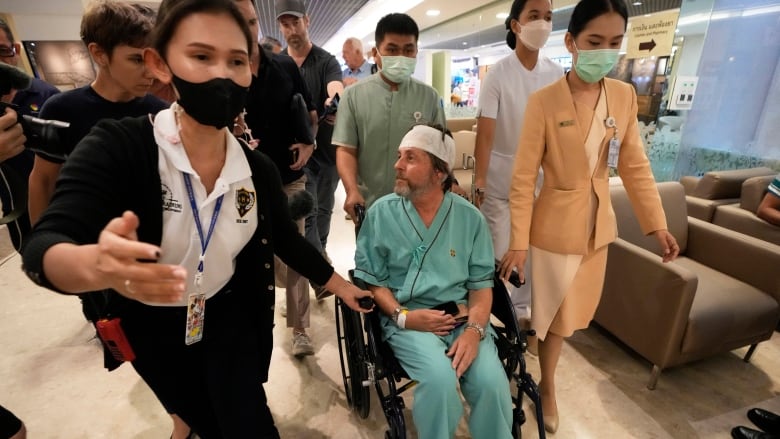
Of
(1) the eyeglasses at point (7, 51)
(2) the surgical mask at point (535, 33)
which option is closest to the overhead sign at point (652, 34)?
(2) the surgical mask at point (535, 33)

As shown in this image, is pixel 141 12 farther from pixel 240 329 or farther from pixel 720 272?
pixel 720 272

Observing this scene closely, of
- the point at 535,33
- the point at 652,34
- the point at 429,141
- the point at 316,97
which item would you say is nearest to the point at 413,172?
the point at 429,141

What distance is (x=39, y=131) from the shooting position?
1.05 m

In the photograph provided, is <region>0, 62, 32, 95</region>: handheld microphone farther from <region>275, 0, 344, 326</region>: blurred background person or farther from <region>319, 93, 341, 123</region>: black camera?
<region>319, 93, 341, 123</region>: black camera

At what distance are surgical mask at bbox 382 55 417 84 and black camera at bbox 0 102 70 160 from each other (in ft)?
4.19

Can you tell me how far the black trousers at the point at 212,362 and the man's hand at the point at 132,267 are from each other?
0.52m

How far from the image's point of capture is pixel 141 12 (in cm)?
126

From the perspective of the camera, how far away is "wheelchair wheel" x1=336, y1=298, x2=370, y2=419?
4.74ft

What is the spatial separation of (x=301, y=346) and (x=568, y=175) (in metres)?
1.75

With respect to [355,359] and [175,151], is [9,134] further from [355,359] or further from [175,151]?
[355,359]

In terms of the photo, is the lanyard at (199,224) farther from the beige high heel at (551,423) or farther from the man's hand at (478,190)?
the beige high heel at (551,423)

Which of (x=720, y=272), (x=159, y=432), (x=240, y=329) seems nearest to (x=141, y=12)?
(x=240, y=329)

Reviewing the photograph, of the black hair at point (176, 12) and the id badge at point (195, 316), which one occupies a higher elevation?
the black hair at point (176, 12)

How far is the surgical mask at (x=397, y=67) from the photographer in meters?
1.80
